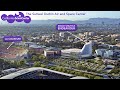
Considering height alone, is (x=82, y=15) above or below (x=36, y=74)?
above

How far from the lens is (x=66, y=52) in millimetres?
5020

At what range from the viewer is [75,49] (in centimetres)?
502

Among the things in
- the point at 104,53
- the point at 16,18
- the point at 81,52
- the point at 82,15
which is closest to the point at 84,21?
the point at 82,15

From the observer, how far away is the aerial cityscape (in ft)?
16.3

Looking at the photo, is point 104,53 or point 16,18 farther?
point 104,53

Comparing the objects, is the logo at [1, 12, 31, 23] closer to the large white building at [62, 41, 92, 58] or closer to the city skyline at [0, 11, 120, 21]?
the city skyline at [0, 11, 120, 21]

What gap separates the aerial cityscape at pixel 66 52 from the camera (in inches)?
195
